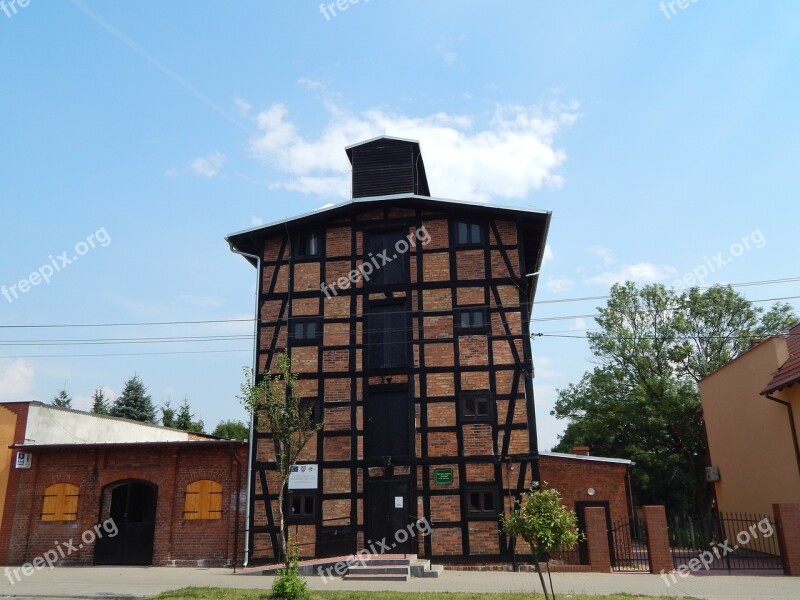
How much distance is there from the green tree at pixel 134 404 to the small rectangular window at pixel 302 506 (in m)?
20.8

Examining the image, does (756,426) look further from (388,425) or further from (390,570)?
(390,570)

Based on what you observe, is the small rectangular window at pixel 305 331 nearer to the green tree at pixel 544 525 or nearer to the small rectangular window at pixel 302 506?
the small rectangular window at pixel 302 506

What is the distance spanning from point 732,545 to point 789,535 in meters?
5.30

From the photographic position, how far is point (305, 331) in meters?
18.5

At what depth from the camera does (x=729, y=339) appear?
30.1 meters

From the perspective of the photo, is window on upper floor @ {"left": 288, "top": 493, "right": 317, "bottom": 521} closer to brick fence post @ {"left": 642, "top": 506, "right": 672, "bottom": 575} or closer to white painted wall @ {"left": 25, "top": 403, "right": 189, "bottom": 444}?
brick fence post @ {"left": 642, "top": 506, "right": 672, "bottom": 575}

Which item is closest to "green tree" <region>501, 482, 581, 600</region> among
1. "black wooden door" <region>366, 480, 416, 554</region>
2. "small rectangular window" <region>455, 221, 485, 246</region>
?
"black wooden door" <region>366, 480, 416, 554</region>

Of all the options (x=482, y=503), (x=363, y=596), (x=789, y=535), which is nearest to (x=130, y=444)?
(x=363, y=596)

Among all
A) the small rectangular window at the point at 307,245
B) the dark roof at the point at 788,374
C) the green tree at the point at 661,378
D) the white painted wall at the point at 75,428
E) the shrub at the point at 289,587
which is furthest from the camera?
the green tree at the point at 661,378

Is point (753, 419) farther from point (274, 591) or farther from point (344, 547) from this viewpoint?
point (274, 591)

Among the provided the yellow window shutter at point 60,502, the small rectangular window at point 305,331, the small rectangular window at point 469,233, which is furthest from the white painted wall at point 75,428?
the small rectangular window at point 469,233

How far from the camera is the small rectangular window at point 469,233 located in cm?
1867

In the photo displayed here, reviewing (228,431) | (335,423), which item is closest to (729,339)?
(335,423)

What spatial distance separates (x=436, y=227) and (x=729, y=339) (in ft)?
61.2
